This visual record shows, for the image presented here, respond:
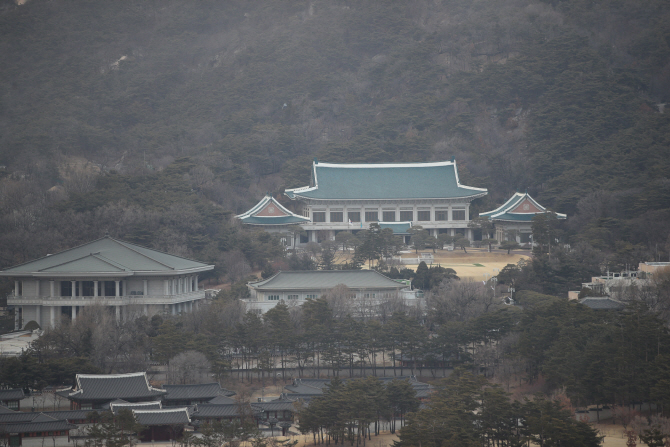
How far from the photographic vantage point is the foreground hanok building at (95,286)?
43438mm

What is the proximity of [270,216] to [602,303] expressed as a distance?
28.4 m

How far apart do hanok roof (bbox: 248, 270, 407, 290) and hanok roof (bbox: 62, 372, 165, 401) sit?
1227cm

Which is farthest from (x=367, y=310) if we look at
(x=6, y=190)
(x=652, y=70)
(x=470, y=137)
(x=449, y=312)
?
(x=652, y=70)

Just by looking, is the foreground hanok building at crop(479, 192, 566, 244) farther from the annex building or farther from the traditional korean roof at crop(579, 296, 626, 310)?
the traditional korean roof at crop(579, 296, 626, 310)

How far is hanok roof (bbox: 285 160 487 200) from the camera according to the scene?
6494 cm

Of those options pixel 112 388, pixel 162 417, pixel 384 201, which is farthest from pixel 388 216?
pixel 162 417

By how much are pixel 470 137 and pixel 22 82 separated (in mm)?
46838

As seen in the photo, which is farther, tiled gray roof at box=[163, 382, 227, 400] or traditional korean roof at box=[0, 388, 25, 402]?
tiled gray roof at box=[163, 382, 227, 400]

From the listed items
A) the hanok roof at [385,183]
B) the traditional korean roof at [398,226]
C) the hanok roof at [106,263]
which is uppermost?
the hanok roof at [385,183]

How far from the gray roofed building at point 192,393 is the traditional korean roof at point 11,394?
5.15 m

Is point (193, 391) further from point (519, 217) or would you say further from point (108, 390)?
point (519, 217)

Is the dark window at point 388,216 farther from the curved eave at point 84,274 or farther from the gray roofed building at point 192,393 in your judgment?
the gray roofed building at point 192,393

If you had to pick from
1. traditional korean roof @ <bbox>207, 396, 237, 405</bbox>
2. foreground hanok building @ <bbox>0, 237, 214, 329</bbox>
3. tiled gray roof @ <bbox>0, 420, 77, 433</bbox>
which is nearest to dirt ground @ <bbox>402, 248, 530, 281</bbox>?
foreground hanok building @ <bbox>0, 237, 214, 329</bbox>

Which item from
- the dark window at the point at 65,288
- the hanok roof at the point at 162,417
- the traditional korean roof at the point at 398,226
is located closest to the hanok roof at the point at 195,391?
the hanok roof at the point at 162,417
